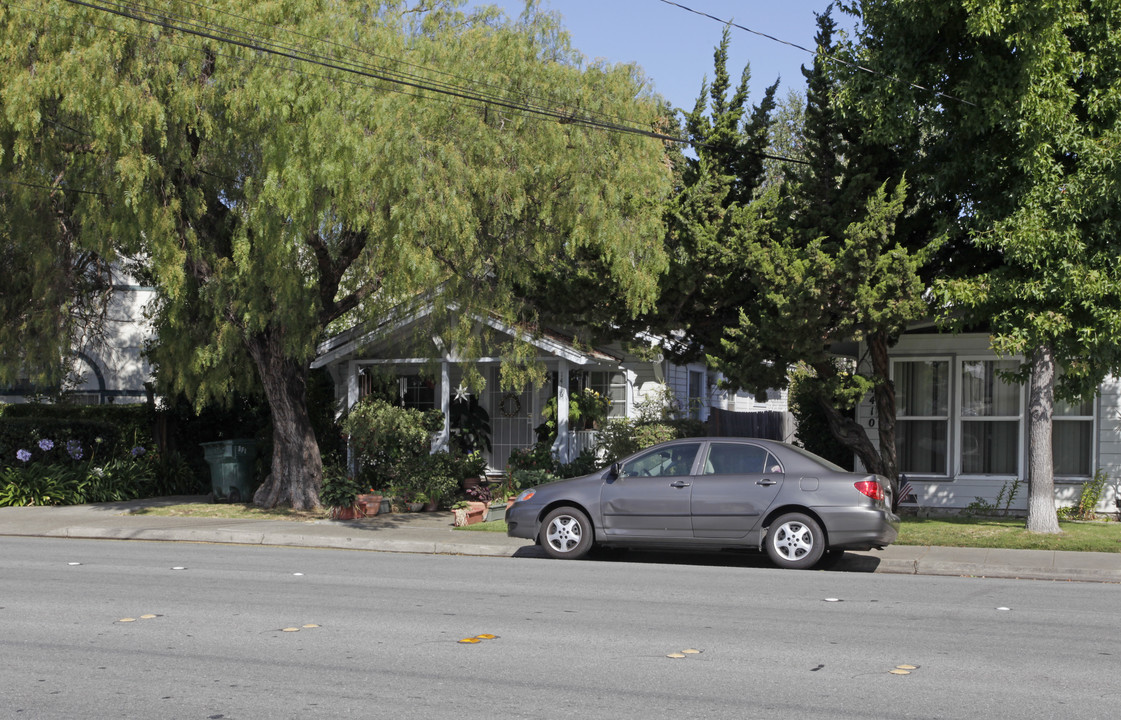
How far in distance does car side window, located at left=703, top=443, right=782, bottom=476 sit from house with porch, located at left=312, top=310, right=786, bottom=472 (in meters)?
5.16

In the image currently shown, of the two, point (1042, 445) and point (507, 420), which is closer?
point (1042, 445)

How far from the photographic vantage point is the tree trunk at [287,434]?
57.3 feet

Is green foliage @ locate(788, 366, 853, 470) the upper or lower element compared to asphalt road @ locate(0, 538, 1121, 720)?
upper

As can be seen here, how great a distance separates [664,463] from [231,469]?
10590mm

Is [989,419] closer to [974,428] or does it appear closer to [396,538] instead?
[974,428]

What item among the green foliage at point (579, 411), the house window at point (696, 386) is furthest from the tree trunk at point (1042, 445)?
the house window at point (696, 386)

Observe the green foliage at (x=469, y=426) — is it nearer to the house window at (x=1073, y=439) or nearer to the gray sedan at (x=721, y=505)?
the gray sedan at (x=721, y=505)

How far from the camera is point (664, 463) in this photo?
12.6m

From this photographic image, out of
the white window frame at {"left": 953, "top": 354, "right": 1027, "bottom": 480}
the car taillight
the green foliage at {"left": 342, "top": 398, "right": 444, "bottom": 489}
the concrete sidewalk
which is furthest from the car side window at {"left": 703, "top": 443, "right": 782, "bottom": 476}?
the green foliage at {"left": 342, "top": 398, "right": 444, "bottom": 489}

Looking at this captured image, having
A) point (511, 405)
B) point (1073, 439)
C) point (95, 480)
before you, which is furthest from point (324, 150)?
point (1073, 439)

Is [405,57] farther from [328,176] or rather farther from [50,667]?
[50,667]

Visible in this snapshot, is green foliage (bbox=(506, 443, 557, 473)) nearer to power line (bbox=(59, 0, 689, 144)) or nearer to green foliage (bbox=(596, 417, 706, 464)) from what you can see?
green foliage (bbox=(596, 417, 706, 464))

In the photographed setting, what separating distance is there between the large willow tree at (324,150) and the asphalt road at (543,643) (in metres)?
4.71

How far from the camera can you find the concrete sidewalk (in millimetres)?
12078
